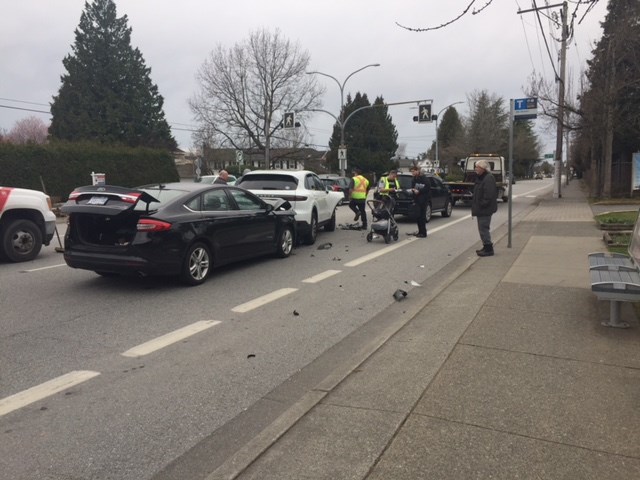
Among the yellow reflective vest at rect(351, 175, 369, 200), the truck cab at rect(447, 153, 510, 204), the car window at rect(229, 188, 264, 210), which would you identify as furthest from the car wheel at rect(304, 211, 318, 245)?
the truck cab at rect(447, 153, 510, 204)

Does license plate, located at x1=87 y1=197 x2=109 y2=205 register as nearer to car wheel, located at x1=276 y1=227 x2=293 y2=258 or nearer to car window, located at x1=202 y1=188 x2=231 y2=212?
car window, located at x1=202 y1=188 x2=231 y2=212

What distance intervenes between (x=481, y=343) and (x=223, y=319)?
114 inches

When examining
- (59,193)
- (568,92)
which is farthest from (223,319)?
(568,92)

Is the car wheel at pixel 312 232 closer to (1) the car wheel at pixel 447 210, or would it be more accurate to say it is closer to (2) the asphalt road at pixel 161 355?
(2) the asphalt road at pixel 161 355

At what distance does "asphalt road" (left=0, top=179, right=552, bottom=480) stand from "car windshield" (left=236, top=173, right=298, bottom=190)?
9.86 ft

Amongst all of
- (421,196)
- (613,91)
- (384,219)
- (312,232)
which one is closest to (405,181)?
(421,196)

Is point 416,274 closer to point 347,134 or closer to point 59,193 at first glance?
point 59,193

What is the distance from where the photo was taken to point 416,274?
904 cm

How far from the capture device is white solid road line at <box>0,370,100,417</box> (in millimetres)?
3889

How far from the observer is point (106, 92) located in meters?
51.6

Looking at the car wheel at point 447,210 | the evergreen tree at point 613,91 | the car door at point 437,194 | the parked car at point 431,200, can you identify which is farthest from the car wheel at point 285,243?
the evergreen tree at point 613,91

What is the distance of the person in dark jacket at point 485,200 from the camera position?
10094 millimetres

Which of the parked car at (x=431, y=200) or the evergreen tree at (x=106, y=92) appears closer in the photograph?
the parked car at (x=431, y=200)

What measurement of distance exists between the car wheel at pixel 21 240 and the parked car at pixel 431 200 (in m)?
9.60
